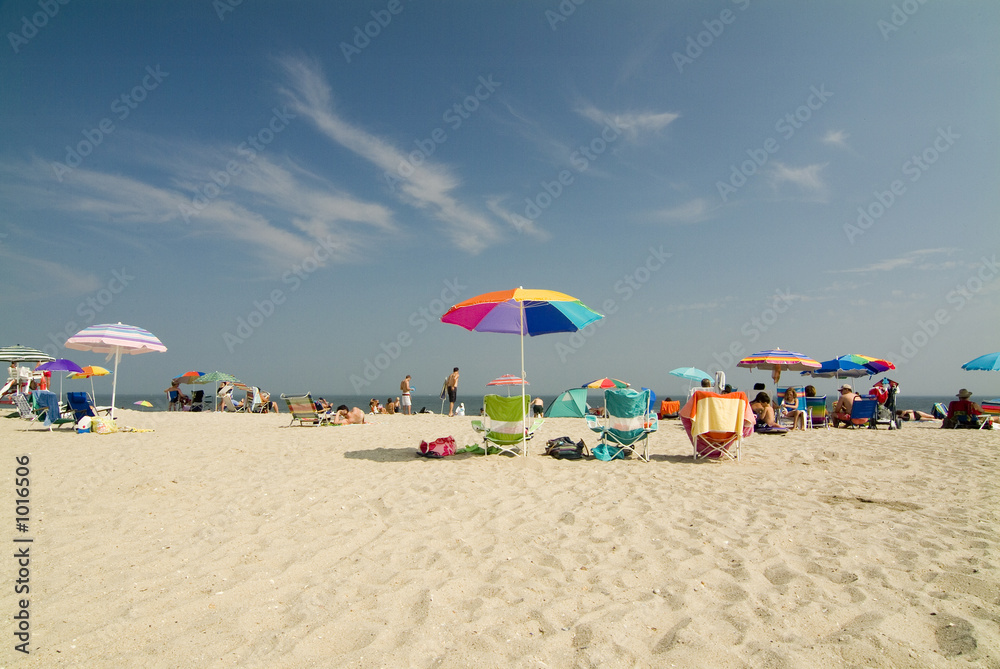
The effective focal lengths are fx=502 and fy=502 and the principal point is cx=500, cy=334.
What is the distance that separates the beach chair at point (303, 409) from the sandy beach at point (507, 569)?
18.6ft

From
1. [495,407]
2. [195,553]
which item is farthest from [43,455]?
[495,407]

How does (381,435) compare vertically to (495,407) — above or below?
below

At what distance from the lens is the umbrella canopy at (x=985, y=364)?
12.8m

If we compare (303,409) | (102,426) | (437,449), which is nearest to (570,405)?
(303,409)

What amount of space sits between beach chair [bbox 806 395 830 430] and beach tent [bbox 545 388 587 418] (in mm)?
6635

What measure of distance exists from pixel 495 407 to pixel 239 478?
3359 millimetres

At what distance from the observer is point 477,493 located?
5008 mm

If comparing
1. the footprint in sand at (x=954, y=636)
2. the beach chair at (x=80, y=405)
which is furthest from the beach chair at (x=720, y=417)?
the beach chair at (x=80, y=405)

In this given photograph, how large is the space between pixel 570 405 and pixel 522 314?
1049cm

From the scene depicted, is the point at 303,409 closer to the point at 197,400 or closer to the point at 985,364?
the point at 197,400

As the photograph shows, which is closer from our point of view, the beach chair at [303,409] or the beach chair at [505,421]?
Answer: the beach chair at [505,421]

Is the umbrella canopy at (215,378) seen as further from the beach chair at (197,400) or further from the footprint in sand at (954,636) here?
the footprint in sand at (954,636)

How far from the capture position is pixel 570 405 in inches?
675

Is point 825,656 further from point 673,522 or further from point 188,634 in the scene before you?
point 188,634
